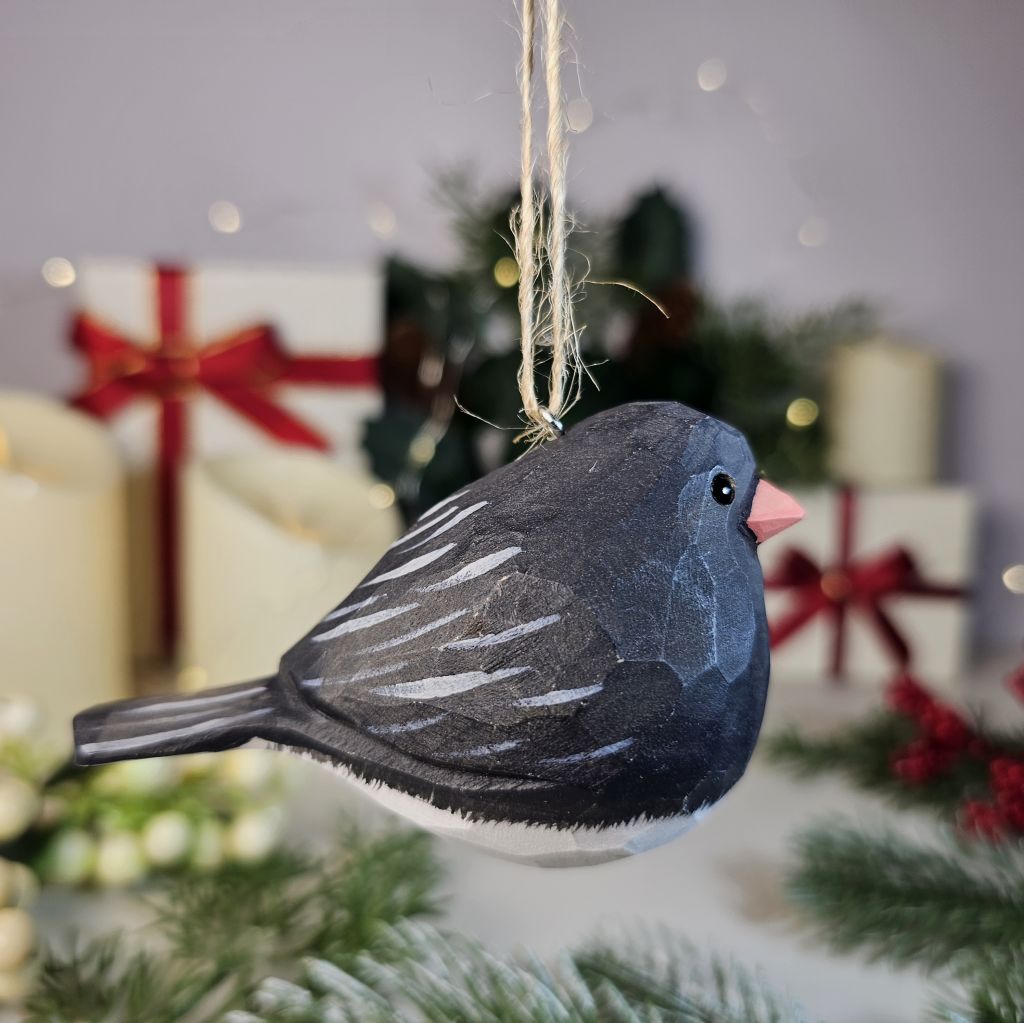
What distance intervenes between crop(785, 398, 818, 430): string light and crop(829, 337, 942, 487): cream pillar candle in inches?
0.8

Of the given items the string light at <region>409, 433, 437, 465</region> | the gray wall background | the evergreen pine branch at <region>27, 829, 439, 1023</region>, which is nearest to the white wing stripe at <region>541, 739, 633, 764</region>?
the evergreen pine branch at <region>27, 829, 439, 1023</region>

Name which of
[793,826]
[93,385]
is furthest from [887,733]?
[93,385]

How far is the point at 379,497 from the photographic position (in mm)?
865

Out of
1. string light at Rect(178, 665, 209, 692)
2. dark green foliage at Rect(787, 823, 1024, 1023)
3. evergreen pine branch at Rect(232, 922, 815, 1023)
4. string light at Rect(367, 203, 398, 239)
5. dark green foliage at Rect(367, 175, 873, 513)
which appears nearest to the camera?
evergreen pine branch at Rect(232, 922, 815, 1023)

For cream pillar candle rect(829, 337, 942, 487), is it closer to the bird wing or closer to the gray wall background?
the gray wall background

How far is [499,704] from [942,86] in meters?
0.89

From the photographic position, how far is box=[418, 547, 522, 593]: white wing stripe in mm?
308

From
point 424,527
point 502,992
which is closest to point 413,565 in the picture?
point 424,527

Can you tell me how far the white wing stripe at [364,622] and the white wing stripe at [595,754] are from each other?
0.06 meters

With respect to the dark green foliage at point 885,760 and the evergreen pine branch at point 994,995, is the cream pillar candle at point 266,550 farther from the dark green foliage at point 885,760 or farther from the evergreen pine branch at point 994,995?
the evergreen pine branch at point 994,995

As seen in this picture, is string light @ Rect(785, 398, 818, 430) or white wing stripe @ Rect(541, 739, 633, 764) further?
string light @ Rect(785, 398, 818, 430)

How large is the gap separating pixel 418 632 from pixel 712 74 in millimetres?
822

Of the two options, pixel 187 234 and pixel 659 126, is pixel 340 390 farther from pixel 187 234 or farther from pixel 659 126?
pixel 659 126

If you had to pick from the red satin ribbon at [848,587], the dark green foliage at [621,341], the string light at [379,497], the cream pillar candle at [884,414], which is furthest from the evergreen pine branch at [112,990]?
the cream pillar candle at [884,414]
